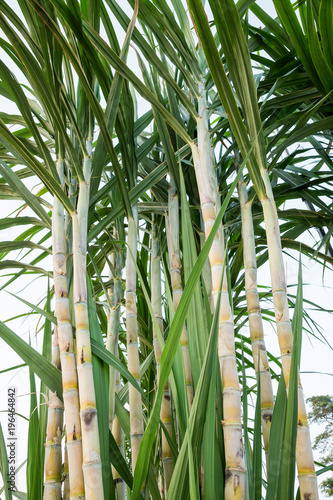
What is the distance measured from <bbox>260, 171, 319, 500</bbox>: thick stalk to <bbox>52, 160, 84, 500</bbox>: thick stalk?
233mm

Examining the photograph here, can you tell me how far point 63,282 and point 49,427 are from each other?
0.19 meters

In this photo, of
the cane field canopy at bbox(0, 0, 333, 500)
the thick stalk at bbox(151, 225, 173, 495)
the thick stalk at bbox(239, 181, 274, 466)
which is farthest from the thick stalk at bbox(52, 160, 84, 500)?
the thick stalk at bbox(239, 181, 274, 466)

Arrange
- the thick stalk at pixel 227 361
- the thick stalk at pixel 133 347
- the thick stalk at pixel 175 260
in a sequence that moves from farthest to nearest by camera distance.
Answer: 1. the thick stalk at pixel 175 260
2. the thick stalk at pixel 133 347
3. the thick stalk at pixel 227 361

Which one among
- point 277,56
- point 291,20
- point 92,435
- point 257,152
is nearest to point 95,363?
point 92,435

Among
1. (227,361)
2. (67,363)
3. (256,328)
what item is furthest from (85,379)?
(256,328)

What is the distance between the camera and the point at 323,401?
190 cm

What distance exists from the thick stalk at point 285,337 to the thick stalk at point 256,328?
0.26ft

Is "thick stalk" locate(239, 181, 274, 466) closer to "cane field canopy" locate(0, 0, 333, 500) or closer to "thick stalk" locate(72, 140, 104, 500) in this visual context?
"cane field canopy" locate(0, 0, 333, 500)

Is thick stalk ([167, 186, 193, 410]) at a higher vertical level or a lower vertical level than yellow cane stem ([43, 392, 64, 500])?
higher

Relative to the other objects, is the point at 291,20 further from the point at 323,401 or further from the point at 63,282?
the point at 323,401

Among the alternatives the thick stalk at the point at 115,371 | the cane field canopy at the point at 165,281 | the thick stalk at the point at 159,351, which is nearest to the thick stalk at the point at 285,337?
the cane field canopy at the point at 165,281

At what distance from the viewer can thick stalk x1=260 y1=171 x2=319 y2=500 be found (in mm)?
448

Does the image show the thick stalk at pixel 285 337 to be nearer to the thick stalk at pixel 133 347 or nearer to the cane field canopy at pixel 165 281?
the cane field canopy at pixel 165 281

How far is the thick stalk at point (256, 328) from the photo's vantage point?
0.58 m
